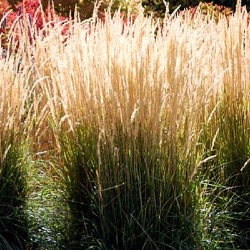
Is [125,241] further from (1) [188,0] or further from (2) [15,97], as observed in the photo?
(1) [188,0]

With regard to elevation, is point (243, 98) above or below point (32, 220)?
above

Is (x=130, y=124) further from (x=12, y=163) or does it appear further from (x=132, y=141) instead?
(x=12, y=163)

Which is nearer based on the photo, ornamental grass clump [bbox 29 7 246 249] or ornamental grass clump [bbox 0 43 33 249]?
ornamental grass clump [bbox 29 7 246 249]

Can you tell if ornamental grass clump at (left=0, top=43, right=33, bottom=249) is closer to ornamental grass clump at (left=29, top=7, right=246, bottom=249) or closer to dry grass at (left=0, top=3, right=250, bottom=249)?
dry grass at (left=0, top=3, right=250, bottom=249)

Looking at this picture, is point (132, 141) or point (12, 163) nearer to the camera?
point (132, 141)

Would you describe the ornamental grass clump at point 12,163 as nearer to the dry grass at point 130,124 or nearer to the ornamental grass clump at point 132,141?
the dry grass at point 130,124

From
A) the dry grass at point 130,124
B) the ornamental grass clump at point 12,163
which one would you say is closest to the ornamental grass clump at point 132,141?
the dry grass at point 130,124

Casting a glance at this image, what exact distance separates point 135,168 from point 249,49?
1.12 metres

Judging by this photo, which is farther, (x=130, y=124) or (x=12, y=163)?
(x=12, y=163)

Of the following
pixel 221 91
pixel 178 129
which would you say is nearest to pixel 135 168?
pixel 178 129

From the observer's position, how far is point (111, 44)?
138 inches

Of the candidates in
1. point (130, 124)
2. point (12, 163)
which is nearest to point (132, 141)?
point (130, 124)

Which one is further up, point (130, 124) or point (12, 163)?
point (130, 124)

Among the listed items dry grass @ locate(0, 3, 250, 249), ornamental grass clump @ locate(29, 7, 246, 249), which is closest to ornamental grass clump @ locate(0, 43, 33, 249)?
dry grass @ locate(0, 3, 250, 249)
